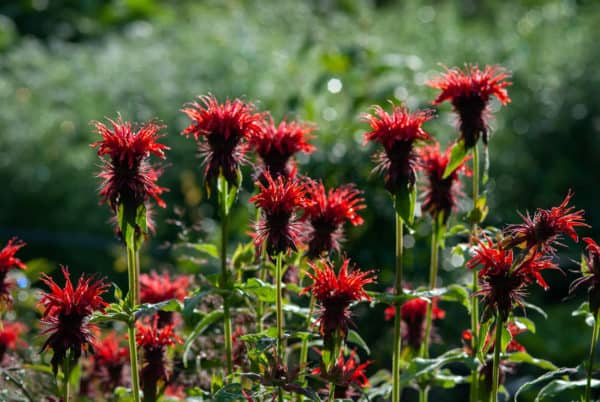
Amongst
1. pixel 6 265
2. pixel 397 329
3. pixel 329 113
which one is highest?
pixel 329 113

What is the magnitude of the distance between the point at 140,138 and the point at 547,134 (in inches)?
167

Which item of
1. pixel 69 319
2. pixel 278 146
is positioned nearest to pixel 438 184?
pixel 278 146

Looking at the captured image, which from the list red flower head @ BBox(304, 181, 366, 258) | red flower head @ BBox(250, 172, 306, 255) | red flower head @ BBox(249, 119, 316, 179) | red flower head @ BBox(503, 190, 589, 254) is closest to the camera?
red flower head @ BBox(503, 190, 589, 254)

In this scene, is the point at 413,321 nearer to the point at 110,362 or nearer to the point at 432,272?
the point at 432,272

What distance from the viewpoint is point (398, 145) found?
204 centimetres

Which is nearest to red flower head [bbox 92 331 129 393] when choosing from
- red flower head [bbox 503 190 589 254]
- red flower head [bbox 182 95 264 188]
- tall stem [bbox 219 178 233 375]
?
tall stem [bbox 219 178 233 375]

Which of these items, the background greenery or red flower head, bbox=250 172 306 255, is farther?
the background greenery

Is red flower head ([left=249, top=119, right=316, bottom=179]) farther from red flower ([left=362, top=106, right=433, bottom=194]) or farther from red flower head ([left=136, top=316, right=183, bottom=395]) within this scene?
red flower head ([left=136, top=316, right=183, bottom=395])

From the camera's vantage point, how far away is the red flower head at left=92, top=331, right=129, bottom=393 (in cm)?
253

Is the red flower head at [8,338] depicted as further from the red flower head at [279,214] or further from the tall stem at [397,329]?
the tall stem at [397,329]

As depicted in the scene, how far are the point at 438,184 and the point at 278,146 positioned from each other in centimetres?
45

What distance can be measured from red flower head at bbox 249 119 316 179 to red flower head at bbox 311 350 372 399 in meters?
0.50

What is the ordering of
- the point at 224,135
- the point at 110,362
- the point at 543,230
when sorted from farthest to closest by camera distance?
the point at 110,362 → the point at 224,135 → the point at 543,230

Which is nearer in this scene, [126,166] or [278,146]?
[126,166]
